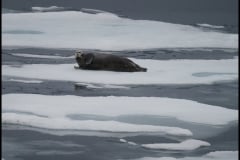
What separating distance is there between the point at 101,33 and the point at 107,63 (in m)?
6.58

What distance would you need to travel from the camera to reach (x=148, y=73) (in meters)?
9.70

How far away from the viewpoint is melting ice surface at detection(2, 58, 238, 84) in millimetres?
9045

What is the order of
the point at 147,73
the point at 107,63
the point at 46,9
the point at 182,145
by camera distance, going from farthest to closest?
1. the point at 46,9
2. the point at 107,63
3. the point at 147,73
4. the point at 182,145

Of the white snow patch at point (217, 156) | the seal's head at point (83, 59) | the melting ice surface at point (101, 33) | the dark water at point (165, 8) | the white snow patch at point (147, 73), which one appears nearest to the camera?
the white snow patch at point (217, 156)

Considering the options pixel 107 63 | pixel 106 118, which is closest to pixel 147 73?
pixel 107 63

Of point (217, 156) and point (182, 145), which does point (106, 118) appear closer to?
point (182, 145)

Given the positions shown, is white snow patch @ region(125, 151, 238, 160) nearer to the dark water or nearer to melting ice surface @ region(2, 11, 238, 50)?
melting ice surface @ region(2, 11, 238, 50)

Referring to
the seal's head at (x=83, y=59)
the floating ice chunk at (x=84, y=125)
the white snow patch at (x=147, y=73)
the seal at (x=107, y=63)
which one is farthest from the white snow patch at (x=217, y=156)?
the seal's head at (x=83, y=59)

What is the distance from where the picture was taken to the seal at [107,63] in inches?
387

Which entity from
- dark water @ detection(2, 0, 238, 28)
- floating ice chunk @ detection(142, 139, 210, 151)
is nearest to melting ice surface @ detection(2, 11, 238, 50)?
dark water @ detection(2, 0, 238, 28)

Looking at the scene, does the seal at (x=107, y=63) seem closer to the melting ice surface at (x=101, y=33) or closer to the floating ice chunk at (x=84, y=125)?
the floating ice chunk at (x=84, y=125)

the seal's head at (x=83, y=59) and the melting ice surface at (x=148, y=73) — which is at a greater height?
the seal's head at (x=83, y=59)

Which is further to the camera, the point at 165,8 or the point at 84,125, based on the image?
the point at 165,8

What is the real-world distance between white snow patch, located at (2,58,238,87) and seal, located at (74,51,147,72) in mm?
129
